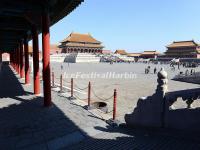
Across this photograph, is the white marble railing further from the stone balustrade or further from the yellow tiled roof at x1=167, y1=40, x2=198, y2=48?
the yellow tiled roof at x1=167, y1=40, x2=198, y2=48

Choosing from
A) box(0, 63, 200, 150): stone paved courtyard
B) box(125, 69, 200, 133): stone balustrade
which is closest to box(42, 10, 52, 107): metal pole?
box(0, 63, 200, 150): stone paved courtyard

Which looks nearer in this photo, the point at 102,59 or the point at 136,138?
the point at 136,138

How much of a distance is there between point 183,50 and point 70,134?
11638 centimetres

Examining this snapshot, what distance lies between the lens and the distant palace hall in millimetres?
109250

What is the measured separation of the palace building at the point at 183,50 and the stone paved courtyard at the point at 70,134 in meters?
108

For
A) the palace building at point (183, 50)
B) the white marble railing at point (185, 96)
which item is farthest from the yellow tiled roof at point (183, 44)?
the white marble railing at point (185, 96)

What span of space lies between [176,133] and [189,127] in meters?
0.45

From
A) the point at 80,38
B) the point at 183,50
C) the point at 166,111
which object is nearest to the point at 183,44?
the point at 183,50

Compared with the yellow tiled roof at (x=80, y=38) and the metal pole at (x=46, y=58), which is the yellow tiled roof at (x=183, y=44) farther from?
the metal pole at (x=46, y=58)

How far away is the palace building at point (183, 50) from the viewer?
109 metres

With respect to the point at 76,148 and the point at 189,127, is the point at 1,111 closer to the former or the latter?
the point at 76,148

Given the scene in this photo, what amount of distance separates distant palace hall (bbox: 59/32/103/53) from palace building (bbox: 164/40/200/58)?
36.6 meters

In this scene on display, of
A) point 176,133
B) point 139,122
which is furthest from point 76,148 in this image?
Result: point 176,133

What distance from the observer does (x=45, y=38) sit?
10375 millimetres
